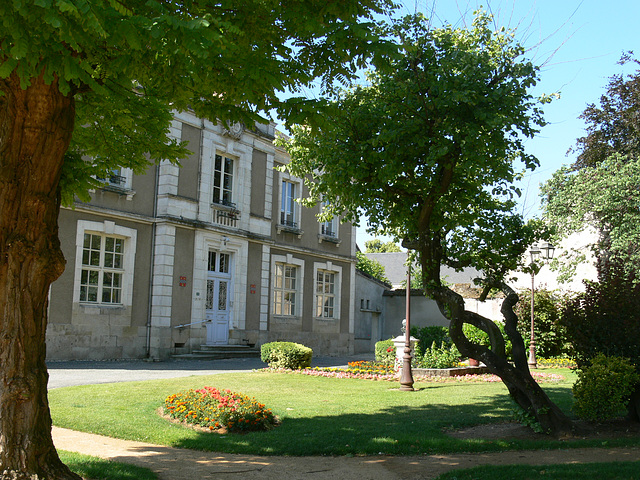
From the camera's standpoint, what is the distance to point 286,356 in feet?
56.6

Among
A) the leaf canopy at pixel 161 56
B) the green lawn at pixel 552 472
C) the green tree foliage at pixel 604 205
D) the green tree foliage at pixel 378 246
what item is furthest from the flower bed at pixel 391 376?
the green tree foliage at pixel 378 246

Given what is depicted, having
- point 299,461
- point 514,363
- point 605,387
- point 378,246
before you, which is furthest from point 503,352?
point 378,246

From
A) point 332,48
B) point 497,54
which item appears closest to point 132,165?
point 332,48

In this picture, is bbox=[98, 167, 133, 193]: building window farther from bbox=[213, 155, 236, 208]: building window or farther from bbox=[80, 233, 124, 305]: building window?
bbox=[213, 155, 236, 208]: building window

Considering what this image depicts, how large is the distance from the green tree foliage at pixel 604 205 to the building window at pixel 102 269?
45.8 ft

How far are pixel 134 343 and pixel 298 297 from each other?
322 inches

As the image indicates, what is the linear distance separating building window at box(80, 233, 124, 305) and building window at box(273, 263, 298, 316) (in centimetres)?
720

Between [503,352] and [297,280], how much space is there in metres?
17.2

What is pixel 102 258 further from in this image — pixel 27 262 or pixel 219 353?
pixel 27 262

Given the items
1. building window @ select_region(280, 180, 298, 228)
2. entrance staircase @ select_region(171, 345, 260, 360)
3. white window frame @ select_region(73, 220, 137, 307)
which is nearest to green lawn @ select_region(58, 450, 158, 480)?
white window frame @ select_region(73, 220, 137, 307)

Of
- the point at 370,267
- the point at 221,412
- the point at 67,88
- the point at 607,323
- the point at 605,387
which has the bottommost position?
the point at 221,412

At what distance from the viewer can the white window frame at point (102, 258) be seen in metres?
17.4

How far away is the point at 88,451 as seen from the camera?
6.88m

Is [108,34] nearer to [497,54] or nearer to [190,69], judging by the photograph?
[190,69]
